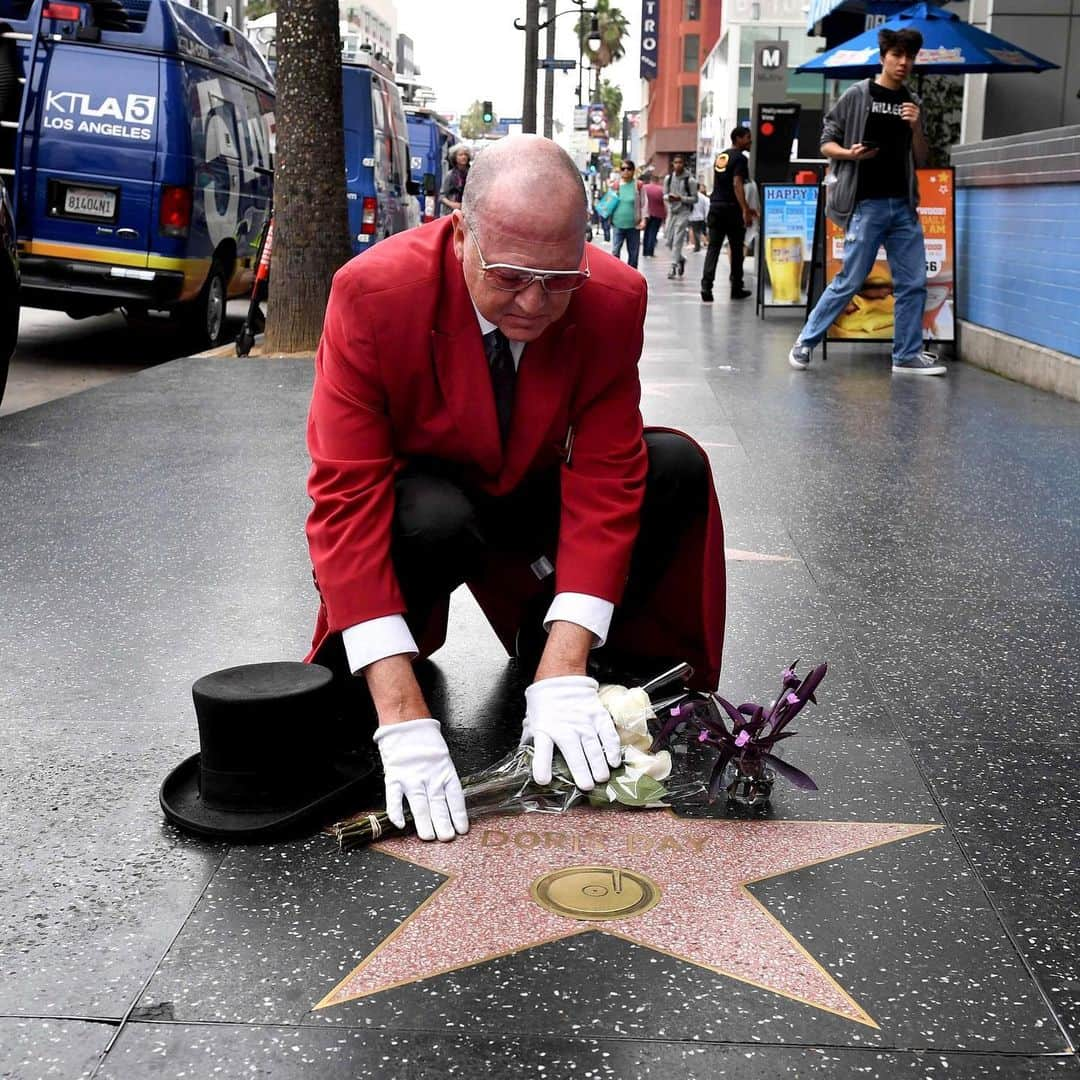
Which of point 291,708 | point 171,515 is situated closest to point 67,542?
point 171,515

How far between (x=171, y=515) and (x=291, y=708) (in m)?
3.04

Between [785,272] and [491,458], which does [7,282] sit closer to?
[491,458]

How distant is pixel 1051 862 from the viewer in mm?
2627

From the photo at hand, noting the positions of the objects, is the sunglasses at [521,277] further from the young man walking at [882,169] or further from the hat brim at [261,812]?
the young man walking at [882,169]

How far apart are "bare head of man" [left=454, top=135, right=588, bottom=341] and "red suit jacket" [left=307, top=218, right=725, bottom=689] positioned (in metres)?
0.18

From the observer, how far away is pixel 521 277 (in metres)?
2.59

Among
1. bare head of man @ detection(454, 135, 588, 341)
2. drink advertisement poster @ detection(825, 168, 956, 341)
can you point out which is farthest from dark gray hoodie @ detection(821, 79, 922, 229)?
bare head of man @ detection(454, 135, 588, 341)

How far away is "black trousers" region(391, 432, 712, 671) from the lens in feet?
9.59

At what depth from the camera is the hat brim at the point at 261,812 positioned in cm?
265

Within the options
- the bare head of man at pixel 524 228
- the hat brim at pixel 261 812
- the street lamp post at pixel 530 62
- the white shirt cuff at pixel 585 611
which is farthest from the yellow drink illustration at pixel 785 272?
the street lamp post at pixel 530 62

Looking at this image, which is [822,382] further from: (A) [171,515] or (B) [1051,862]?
(B) [1051,862]

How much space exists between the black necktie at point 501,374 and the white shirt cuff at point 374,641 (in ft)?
1.65

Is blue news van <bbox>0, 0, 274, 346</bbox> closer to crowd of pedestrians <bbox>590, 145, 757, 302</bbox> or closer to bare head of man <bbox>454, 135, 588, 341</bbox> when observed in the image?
crowd of pedestrians <bbox>590, 145, 757, 302</bbox>

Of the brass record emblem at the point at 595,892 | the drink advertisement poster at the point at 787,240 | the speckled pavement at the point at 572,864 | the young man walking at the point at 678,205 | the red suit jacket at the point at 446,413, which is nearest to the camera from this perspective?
the speckled pavement at the point at 572,864
